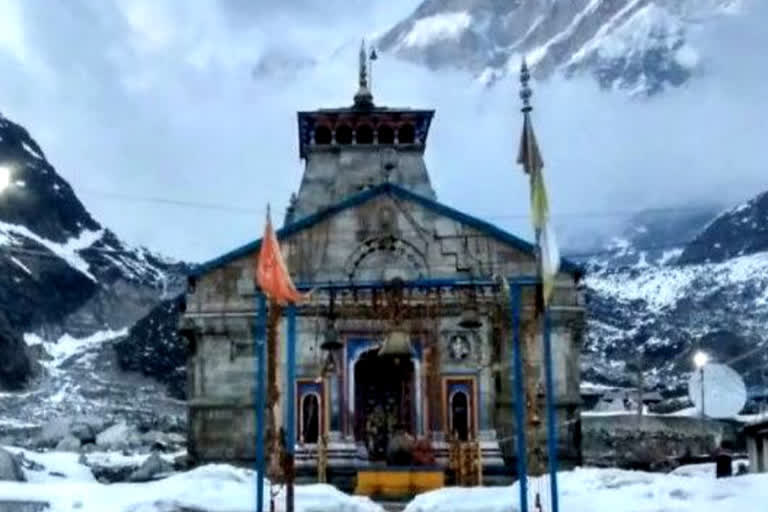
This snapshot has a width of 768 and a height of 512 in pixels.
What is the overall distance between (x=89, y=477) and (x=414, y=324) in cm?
1003

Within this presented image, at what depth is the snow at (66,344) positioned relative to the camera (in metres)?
133

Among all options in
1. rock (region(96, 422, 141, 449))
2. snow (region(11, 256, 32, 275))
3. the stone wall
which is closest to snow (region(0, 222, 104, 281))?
snow (region(11, 256, 32, 275))

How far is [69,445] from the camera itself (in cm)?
4828

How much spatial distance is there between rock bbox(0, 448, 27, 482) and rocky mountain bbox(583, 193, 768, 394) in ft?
185

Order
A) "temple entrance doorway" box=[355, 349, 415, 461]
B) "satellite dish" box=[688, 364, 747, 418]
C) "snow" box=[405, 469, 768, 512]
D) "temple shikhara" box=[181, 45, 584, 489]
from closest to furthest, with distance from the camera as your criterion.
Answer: "snow" box=[405, 469, 768, 512], "satellite dish" box=[688, 364, 747, 418], "temple shikhara" box=[181, 45, 584, 489], "temple entrance doorway" box=[355, 349, 415, 461]

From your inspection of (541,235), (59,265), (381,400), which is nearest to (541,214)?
(541,235)

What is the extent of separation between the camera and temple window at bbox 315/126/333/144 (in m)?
51.6

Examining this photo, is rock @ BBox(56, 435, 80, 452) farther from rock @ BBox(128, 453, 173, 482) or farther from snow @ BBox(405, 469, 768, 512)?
snow @ BBox(405, 469, 768, 512)

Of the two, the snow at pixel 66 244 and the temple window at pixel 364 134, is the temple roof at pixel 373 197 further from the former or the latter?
the snow at pixel 66 244

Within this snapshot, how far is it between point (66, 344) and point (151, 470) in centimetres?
11345

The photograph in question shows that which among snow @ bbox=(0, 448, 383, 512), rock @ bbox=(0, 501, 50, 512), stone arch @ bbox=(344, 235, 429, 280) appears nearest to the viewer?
rock @ bbox=(0, 501, 50, 512)

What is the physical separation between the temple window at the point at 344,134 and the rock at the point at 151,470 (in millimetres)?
19457

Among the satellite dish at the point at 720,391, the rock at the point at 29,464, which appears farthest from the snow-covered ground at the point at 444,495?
the rock at the point at 29,464

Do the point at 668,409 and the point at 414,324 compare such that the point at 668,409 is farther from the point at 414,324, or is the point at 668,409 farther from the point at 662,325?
the point at 662,325
